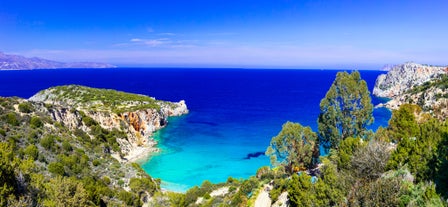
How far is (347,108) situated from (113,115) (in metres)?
45.8

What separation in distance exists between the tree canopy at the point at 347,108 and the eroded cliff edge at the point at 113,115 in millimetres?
34279

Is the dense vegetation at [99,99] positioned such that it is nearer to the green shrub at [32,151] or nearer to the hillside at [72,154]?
the hillside at [72,154]

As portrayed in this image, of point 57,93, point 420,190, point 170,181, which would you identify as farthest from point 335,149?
point 57,93

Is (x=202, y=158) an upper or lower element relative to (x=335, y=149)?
lower

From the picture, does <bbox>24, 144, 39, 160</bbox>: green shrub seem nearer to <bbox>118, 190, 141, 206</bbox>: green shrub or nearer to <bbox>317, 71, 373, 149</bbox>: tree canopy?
<bbox>118, 190, 141, 206</bbox>: green shrub

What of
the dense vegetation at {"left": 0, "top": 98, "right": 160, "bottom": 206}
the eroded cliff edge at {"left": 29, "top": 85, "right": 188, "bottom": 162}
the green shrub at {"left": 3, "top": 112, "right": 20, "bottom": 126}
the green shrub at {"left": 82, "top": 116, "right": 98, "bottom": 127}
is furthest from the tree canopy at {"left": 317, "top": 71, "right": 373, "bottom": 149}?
the green shrub at {"left": 82, "top": 116, "right": 98, "bottom": 127}

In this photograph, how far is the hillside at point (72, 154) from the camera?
55.5 ft

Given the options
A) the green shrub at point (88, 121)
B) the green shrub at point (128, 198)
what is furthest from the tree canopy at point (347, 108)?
the green shrub at point (88, 121)

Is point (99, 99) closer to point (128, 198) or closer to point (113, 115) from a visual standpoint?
point (113, 115)

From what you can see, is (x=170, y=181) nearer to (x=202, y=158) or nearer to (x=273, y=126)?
(x=202, y=158)

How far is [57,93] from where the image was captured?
267ft

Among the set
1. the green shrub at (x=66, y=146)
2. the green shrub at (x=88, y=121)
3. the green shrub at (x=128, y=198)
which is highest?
the green shrub at (x=66, y=146)

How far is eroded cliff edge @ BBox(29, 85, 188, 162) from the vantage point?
154 ft

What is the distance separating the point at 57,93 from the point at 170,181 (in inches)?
2303
